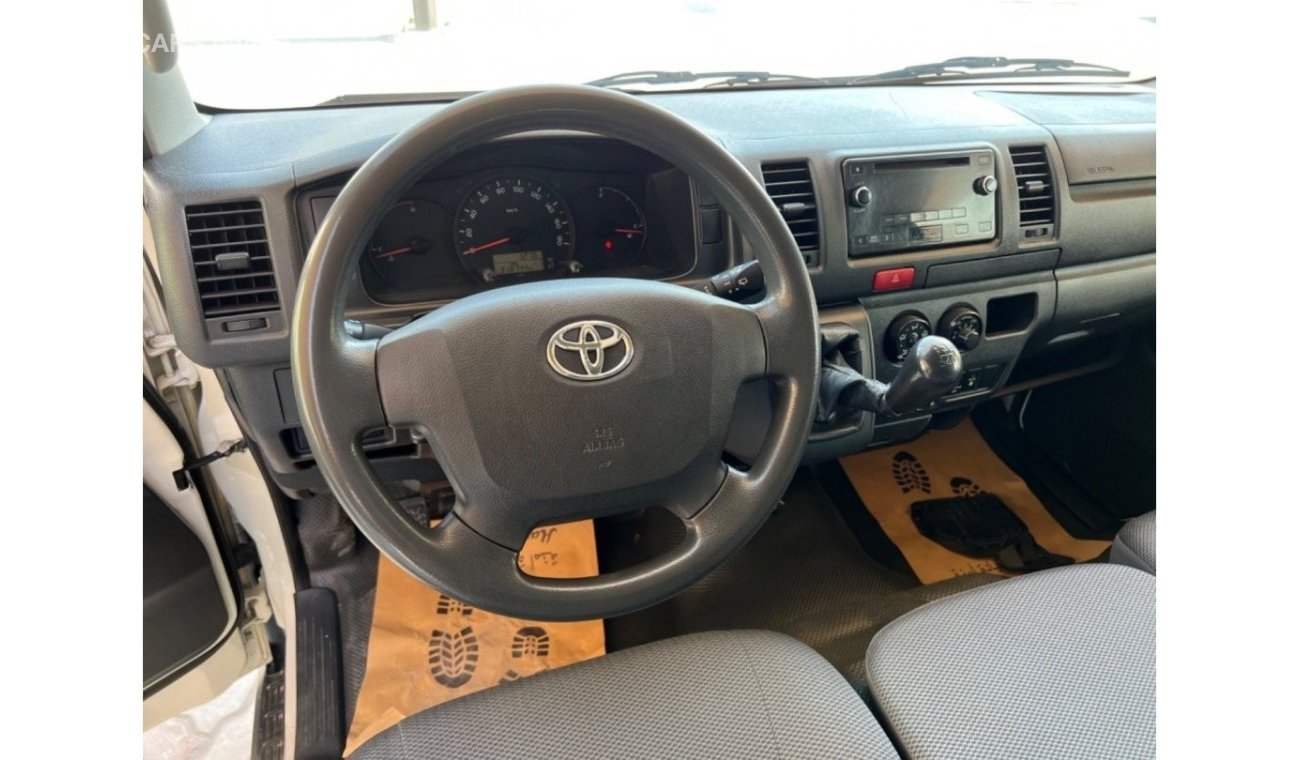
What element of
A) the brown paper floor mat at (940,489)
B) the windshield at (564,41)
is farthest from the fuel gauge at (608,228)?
the brown paper floor mat at (940,489)

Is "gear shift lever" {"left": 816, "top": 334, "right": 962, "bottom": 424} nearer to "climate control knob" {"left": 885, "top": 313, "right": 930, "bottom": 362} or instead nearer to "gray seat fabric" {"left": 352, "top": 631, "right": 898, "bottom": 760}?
"climate control knob" {"left": 885, "top": 313, "right": 930, "bottom": 362}

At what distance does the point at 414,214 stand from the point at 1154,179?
4.10ft

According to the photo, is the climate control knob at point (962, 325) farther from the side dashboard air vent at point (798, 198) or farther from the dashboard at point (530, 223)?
the dashboard at point (530, 223)

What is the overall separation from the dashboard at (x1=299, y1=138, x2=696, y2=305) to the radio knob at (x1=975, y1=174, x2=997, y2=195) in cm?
47

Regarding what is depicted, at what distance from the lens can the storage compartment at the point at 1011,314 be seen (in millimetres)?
1360

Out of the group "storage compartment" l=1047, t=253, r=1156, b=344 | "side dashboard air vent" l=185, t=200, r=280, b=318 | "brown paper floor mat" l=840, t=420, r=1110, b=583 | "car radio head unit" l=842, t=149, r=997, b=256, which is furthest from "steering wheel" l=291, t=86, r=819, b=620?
"brown paper floor mat" l=840, t=420, r=1110, b=583

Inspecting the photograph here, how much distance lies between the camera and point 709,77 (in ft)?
4.61

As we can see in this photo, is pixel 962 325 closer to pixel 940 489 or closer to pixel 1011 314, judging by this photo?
pixel 1011 314

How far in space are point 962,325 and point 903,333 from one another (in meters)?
0.12

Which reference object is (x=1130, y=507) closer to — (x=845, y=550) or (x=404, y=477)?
(x=845, y=550)

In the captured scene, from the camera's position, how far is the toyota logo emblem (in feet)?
2.66

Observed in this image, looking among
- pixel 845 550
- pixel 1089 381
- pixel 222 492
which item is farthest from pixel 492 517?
pixel 1089 381

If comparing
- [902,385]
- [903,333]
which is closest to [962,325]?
[903,333]

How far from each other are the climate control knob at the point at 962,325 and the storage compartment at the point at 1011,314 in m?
0.04
